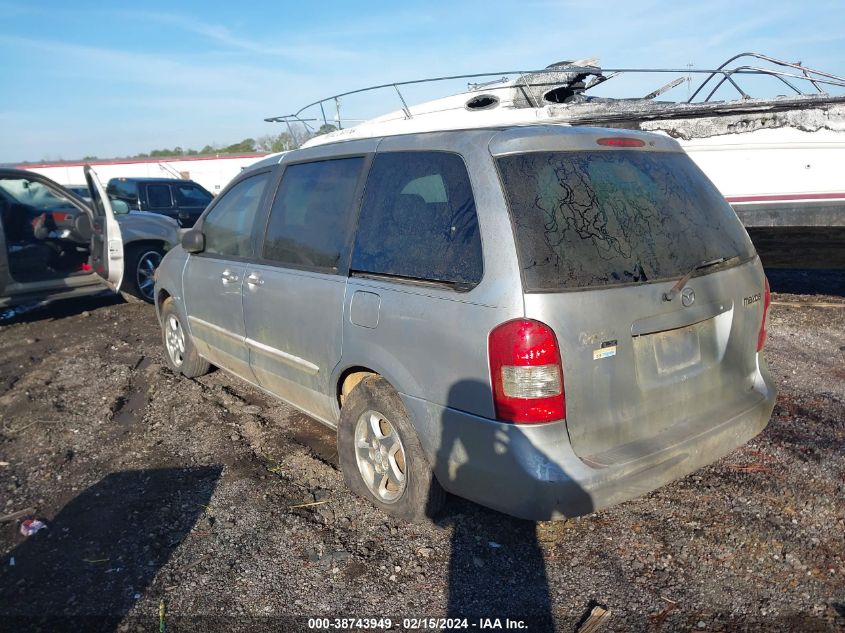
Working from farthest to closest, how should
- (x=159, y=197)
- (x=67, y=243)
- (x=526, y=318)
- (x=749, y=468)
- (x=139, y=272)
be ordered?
1. (x=159, y=197)
2. (x=139, y=272)
3. (x=67, y=243)
4. (x=749, y=468)
5. (x=526, y=318)

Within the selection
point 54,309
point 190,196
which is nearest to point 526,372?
point 54,309

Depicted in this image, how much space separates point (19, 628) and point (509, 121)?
20.4 ft

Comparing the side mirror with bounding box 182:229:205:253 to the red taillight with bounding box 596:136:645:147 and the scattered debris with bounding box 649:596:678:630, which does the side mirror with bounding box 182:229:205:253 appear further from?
the scattered debris with bounding box 649:596:678:630

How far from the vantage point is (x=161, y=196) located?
13.6 m

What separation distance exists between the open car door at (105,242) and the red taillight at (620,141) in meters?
6.04

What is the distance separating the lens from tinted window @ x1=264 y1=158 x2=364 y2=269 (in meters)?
3.49

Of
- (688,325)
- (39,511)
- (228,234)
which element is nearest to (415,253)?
(688,325)

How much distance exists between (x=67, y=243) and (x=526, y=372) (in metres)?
7.64

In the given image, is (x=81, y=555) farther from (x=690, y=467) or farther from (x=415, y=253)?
(x=690, y=467)

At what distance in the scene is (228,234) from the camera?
455cm

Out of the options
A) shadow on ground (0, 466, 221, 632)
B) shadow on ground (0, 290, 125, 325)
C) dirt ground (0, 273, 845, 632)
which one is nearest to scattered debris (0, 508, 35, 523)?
dirt ground (0, 273, 845, 632)

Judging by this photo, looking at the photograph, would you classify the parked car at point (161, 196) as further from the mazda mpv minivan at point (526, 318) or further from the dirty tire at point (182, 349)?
the mazda mpv minivan at point (526, 318)

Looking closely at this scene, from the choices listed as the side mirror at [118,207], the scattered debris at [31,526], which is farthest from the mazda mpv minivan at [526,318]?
the side mirror at [118,207]

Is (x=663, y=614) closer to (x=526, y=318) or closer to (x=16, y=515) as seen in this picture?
(x=526, y=318)
